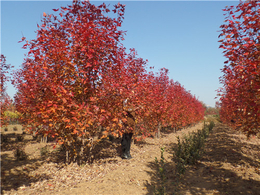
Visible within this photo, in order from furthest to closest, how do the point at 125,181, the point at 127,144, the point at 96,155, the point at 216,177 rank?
the point at 96,155
the point at 127,144
the point at 216,177
the point at 125,181

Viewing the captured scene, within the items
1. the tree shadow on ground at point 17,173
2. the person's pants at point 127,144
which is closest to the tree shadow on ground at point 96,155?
the person's pants at point 127,144

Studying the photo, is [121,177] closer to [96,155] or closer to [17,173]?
[96,155]

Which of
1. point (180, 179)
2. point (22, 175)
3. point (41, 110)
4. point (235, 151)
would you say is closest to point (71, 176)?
point (22, 175)

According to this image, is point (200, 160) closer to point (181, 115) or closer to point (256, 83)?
point (256, 83)

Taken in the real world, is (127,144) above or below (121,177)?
above

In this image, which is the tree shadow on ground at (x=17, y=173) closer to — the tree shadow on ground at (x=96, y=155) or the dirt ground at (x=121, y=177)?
the dirt ground at (x=121, y=177)

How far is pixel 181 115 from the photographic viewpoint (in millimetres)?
19516

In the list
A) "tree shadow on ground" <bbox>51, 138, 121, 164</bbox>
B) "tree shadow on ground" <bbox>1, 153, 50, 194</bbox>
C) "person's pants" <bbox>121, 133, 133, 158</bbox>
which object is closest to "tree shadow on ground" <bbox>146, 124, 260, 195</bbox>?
"person's pants" <bbox>121, 133, 133, 158</bbox>

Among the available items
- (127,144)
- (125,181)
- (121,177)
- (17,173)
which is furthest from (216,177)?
(17,173)

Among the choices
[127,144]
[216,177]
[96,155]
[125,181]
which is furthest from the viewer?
[96,155]

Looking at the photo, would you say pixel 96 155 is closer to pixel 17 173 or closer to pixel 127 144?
pixel 127 144

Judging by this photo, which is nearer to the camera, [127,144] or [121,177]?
[121,177]

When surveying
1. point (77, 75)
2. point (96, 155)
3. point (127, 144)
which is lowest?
point (96, 155)

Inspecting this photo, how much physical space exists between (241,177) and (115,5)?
24.9 ft
